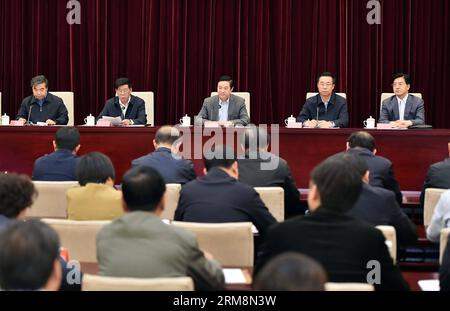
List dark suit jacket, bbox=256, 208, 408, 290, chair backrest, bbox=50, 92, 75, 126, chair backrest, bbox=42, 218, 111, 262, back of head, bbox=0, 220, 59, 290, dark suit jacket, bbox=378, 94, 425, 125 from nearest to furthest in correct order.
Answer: back of head, bbox=0, 220, 59, 290, dark suit jacket, bbox=256, 208, 408, 290, chair backrest, bbox=42, 218, 111, 262, dark suit jacket, bbox=378, 94, 425, 125, chair backrest, bbox=50, 92, 75, 126

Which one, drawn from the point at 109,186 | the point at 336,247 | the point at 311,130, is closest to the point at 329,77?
the point at 311,130

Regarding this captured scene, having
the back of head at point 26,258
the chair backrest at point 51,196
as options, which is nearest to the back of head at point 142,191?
the back of head at point 26,258

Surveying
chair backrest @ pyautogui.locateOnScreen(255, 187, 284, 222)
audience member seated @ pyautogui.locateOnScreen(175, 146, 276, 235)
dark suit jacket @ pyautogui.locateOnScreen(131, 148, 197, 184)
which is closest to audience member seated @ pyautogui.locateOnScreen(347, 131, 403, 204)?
chair backrest @ pyautogui.locateOnScreen(255, 187, 284, 222)

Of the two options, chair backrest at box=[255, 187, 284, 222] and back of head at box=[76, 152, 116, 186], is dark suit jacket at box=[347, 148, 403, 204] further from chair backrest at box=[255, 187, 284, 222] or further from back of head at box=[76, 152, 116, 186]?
back of head at box=[76, 152, 116, 186]

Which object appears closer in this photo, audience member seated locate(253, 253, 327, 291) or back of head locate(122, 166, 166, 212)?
audience member seated locate(253, 253, 327, 291)

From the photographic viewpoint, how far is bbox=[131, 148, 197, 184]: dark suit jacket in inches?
185

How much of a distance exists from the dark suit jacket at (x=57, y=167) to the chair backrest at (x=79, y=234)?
5.63 feet

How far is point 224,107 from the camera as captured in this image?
7.27 metres

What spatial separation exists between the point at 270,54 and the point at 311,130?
8.00 feet

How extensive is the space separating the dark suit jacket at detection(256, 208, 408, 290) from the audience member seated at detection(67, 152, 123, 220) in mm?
1307

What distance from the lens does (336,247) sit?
247 centimetres

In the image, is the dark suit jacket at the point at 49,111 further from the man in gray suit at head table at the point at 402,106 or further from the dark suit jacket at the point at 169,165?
the man in gray suit at head table at the point at 402,106

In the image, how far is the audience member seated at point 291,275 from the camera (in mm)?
1589
